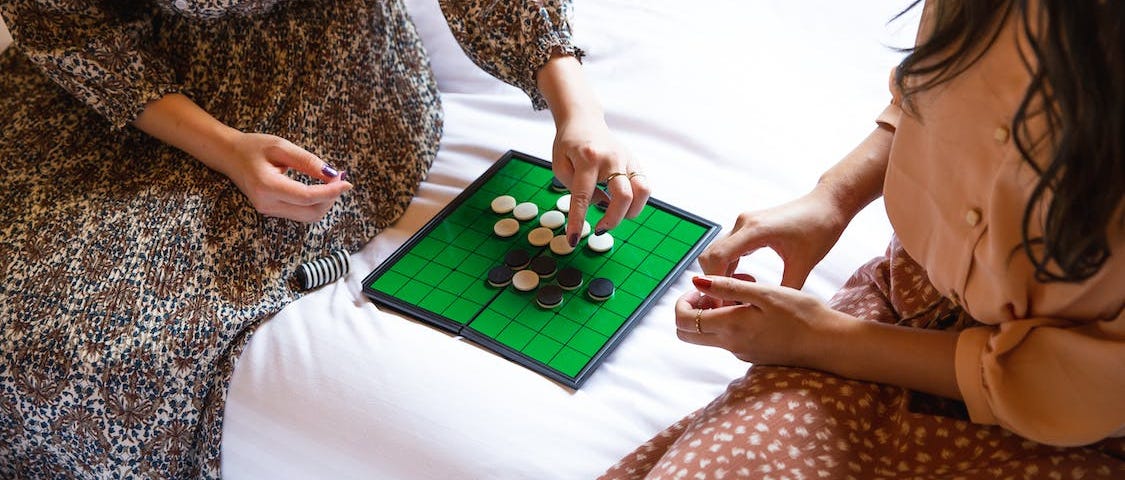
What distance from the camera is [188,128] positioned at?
3.84ft

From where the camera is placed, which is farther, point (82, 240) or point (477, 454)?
point (82, 240)

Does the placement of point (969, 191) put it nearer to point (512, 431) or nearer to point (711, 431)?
point (711, 431)

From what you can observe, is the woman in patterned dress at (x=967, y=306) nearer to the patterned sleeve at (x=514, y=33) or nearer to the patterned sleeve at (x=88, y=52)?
the patterned sleeve at (x=514, y=33)

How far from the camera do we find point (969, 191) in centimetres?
75

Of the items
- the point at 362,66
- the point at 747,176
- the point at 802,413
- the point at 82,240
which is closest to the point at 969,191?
the point at 802,413

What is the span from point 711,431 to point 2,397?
2.70 feet

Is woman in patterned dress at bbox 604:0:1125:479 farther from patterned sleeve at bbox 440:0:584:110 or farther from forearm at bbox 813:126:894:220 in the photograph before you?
patterned sleeve at bbox 440:0:584:110

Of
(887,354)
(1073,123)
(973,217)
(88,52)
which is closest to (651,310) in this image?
(887,354)

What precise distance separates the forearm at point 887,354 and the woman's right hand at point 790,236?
13 centimetres

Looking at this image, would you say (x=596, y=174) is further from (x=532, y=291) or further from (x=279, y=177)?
(x=279, y=177)

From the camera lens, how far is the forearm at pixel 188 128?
1164 millimetres

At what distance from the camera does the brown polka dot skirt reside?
77cm

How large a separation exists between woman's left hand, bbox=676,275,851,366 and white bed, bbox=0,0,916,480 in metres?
0.17

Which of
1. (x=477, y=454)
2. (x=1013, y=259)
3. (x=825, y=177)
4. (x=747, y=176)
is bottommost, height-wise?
(x=477, y=454)
